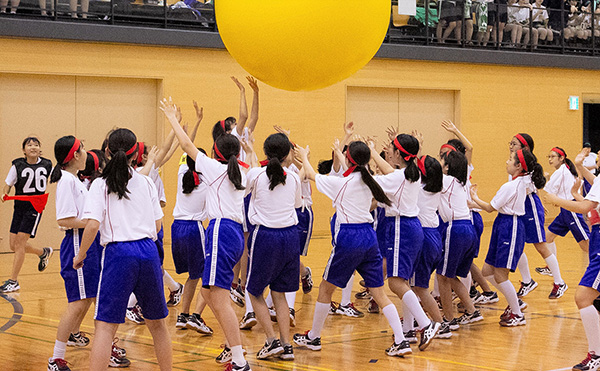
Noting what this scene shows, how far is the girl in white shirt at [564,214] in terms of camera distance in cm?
920

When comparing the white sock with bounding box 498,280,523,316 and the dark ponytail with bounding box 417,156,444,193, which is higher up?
the dark ponytail with bounding box 417,156,444,193

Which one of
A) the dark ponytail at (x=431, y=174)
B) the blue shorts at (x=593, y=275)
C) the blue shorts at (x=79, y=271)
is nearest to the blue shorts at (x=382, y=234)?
the dark ponytail at (x=431, y=174)

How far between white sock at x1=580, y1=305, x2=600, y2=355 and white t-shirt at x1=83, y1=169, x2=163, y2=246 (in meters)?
2.83

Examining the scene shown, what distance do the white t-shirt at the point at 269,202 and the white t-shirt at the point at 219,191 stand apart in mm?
308

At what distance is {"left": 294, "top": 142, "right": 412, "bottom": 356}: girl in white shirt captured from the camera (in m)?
5.62

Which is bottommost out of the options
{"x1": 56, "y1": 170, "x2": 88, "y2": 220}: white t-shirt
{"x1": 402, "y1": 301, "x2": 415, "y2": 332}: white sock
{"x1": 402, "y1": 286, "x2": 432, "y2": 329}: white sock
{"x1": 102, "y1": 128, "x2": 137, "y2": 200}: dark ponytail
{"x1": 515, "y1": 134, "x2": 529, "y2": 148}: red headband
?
{"x1": 402, "y1": 301, "x2": 415, "y2": 332}: white sock

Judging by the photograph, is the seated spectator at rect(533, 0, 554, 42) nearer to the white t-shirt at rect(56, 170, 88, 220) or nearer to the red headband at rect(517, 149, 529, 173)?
the red headband at rect(517, 149, 529, 173)

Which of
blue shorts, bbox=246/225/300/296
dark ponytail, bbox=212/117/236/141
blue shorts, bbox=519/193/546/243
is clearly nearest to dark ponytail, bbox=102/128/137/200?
blue shorts, bbox=246/225/300/296

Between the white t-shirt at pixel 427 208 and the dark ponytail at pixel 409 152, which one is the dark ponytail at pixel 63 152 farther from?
the white t-shirt at pixel 427 208

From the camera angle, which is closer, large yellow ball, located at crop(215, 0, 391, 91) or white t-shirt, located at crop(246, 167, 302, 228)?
large yellow ball, located at crop(215, 0, 391, 91)

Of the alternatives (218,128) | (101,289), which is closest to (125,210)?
(101,289)

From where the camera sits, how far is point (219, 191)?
5.26m

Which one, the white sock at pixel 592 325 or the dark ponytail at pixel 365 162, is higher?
the dark ponytail at pixel 365 162

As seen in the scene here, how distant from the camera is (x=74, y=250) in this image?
17.4 feet
